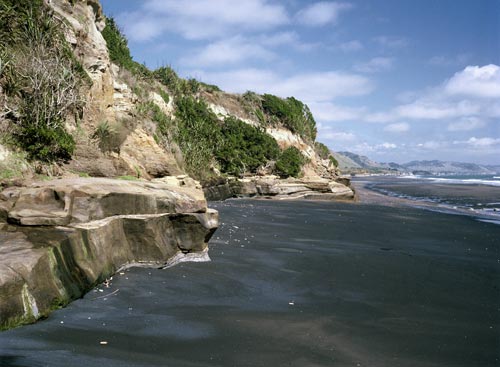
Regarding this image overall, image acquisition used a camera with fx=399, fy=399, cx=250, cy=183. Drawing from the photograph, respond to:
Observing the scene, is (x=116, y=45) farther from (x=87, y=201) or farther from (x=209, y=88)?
(x=87, y=201)

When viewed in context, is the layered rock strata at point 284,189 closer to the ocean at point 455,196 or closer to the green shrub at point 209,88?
the ocean at point 455,196

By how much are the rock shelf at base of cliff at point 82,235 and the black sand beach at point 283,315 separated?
0.31m

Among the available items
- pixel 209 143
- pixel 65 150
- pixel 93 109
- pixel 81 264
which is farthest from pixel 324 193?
pixel 81 264

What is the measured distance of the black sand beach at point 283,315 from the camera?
425 cm

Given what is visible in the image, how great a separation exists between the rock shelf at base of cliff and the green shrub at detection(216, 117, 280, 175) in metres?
22.8

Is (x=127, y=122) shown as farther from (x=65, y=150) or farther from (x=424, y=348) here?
(x=424, y=348)

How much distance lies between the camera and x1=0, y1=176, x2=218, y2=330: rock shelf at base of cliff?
4.75 meters

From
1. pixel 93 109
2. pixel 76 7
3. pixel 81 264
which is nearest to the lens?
pixel 81 264

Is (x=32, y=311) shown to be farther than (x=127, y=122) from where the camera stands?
No

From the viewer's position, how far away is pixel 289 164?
36156mm

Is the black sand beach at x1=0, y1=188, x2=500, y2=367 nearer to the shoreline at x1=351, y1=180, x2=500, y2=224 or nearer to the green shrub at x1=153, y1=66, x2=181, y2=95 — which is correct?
the shoreline at x1=351, y1=180, x2=500, y2=224

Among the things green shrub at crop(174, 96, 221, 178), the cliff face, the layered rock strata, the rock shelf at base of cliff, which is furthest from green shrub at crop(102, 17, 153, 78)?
the rock shelf at base of cliff

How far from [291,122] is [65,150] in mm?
34948

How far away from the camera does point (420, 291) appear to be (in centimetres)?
709
